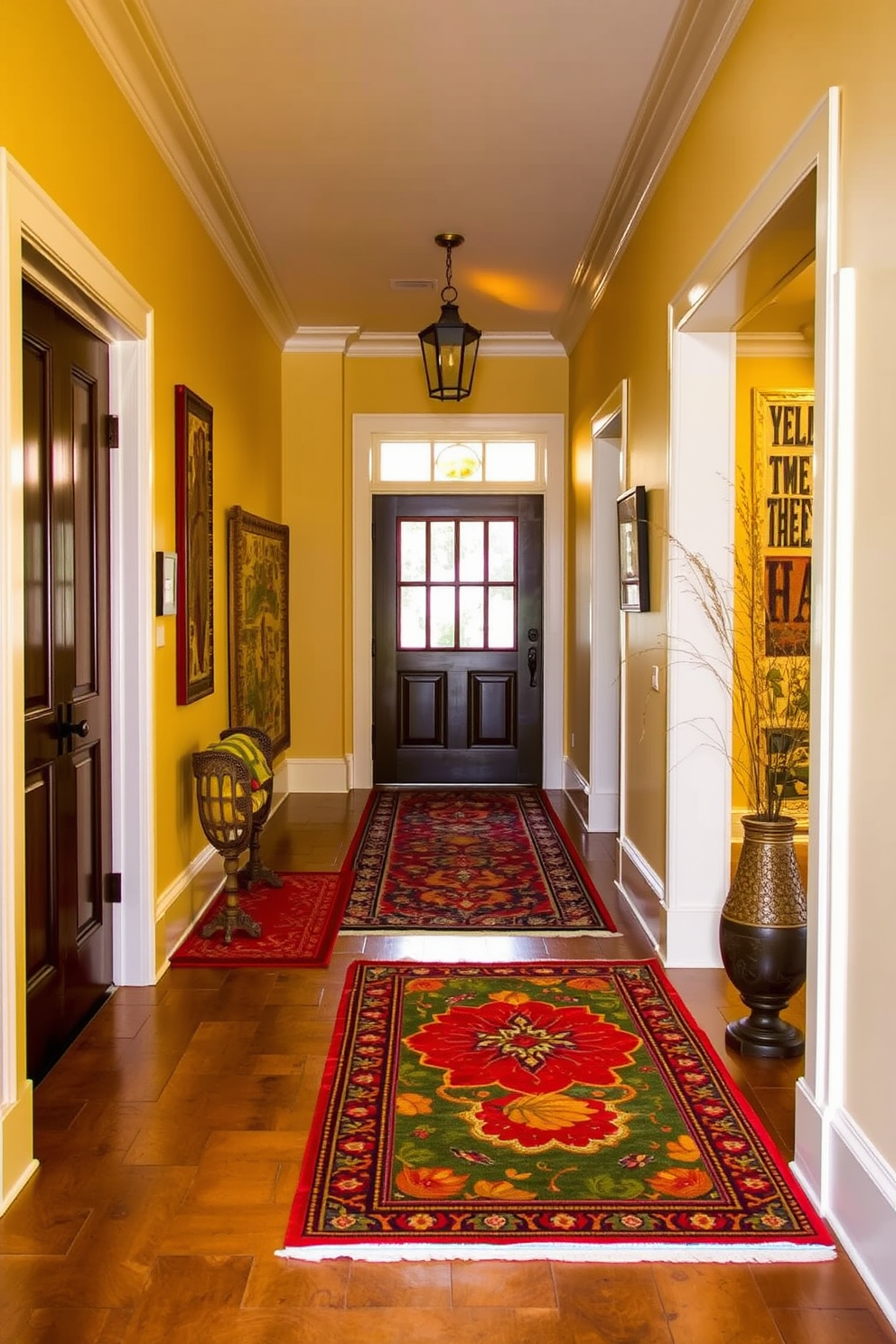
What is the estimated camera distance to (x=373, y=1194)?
256 cm

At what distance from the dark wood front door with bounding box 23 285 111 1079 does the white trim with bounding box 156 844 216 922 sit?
293 mm

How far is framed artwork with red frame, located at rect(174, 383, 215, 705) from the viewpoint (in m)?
4.43

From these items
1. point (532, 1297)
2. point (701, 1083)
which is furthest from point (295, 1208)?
point (701, 1083)

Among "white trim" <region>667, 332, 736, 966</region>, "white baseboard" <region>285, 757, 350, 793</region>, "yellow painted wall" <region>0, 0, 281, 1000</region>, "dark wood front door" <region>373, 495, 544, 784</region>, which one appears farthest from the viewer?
"dark wood front door" <region>373, 495, 544, 784</region>

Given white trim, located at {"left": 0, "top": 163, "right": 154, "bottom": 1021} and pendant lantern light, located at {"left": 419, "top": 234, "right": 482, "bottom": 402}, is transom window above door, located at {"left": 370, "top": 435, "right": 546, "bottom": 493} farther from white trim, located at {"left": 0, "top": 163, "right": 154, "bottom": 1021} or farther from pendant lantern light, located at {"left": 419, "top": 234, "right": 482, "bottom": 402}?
white trim, located at {"left": 0, "top": 163, "right": 154, "bottom": 1021}

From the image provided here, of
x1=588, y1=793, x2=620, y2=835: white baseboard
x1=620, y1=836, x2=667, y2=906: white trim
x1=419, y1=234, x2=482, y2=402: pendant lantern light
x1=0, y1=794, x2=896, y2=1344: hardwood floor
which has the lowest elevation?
x1=0, y1=794, x2=896, y2=1344: hardwood floor

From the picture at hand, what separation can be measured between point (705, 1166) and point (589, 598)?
432 centimetres

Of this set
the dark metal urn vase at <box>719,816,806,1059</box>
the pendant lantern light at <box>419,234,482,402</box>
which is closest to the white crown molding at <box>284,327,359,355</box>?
the pendant lantern light at <box>419,234,482,402</box>

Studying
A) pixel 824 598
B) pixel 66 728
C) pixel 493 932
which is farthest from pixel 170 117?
pixel 493 932

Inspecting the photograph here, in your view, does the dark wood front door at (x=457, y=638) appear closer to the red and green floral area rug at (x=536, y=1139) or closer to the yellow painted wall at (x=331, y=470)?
the yellow painted wall at (x=331, y=470)

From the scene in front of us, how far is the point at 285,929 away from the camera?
4637 mm

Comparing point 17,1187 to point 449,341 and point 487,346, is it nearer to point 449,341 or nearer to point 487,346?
point 449,341

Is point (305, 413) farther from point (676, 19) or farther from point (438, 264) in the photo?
point (676, 19)

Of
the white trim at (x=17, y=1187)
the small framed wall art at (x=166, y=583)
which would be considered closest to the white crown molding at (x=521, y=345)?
the small framed wall art at (x=166, y=583)
